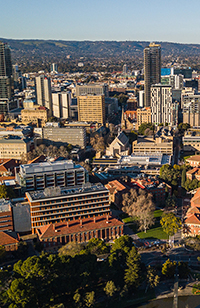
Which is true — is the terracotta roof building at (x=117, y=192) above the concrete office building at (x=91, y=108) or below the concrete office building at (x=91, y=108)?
below

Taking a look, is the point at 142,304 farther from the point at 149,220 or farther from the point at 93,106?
the point at 93,106

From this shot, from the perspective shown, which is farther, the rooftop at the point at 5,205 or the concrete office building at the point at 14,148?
the concrete office building at the point at 14,148

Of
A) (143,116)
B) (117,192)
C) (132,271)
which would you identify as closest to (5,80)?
(143,116)

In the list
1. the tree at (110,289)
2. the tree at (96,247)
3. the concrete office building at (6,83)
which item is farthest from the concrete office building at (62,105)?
the tree at (110,289)

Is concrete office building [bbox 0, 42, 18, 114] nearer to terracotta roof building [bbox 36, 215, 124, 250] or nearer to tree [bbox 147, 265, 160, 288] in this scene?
terracotta roof building [bbox 36, 215, 124, 250]

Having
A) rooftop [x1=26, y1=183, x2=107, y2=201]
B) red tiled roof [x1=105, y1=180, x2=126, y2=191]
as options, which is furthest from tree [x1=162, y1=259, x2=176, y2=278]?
red tiled roof [x1=105, y1=180, x2=126, y2=191]

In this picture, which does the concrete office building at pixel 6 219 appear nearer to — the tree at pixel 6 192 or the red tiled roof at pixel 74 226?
the red tiled roof at pixel 74 226
